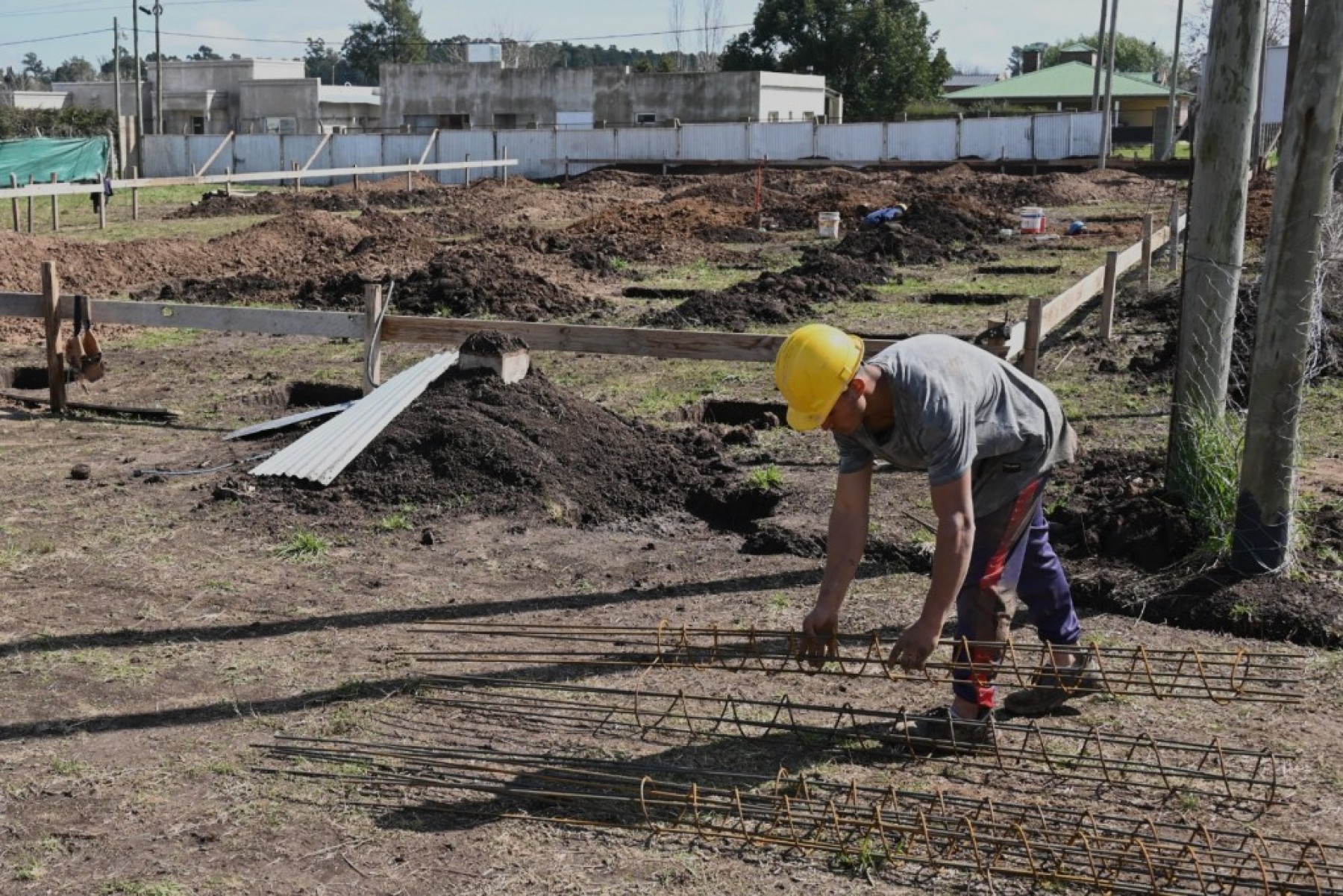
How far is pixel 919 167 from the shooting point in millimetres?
45156

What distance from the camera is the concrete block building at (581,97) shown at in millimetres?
61156

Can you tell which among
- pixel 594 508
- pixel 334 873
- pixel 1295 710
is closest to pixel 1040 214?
pixel 594 508

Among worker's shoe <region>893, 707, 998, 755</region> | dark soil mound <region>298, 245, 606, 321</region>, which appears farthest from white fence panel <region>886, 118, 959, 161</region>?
worker's shoe <region>893, 707, 998, 755</region>

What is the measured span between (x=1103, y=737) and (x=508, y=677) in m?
2.37

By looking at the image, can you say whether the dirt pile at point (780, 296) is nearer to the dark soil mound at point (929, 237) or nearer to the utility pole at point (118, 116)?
the dark soil mound at point (929, 237)

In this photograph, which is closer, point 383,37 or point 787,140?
point 787,140

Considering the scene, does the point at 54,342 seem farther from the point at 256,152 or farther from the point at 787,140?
the point at 256,152

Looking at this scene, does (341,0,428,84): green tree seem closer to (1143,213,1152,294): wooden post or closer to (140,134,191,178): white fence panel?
(140,134,191,178): white fence panel

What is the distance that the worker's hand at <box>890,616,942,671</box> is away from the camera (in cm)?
416

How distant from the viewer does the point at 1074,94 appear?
7444 centimetres

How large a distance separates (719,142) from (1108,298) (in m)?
37.8

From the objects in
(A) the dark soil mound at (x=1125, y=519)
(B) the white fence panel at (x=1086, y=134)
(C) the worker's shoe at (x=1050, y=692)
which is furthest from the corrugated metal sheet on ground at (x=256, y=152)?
(C) the worker's shoe at (x=1050, y=692)

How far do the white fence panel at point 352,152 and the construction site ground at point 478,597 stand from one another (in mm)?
37746

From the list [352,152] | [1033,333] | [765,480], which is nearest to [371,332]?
[765,480]
